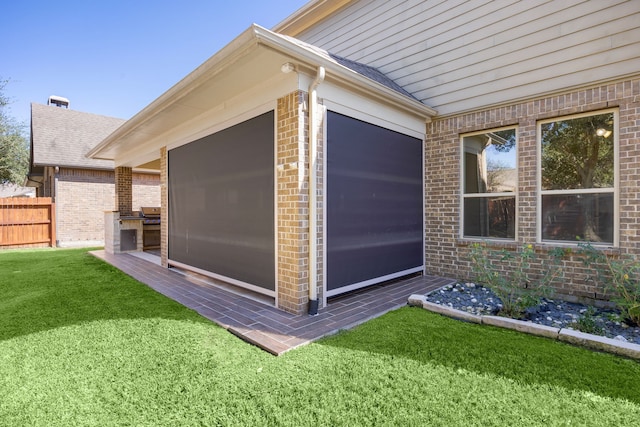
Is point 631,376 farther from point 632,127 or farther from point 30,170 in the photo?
point 30,170

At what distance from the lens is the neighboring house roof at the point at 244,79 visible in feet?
10.6

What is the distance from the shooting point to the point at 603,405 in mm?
2062

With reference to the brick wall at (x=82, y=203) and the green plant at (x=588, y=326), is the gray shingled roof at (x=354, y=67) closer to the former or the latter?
the green plant at (x=588, y=326)

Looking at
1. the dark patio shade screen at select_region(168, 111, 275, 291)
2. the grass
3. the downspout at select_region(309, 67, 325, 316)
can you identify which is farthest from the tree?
the downspout at select_region(309, 67, 325, 316)

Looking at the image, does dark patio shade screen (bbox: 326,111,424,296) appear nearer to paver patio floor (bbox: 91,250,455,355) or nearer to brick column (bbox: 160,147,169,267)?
paver patio floor (bbox: 91,250,455,355)

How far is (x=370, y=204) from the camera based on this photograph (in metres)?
4.71

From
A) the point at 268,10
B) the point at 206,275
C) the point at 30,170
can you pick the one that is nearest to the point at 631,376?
the point at 206,275

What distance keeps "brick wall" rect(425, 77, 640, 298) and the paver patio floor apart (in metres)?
0.70

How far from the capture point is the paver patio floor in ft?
10.5

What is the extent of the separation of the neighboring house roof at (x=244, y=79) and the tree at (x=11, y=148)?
12.5 meters

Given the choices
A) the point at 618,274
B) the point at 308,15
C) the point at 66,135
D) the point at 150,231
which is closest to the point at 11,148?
the point at 66,135

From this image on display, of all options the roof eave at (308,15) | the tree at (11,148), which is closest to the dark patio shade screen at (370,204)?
the roof eave at (308,15)

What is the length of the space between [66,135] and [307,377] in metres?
16.2

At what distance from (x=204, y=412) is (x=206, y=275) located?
387 cm
